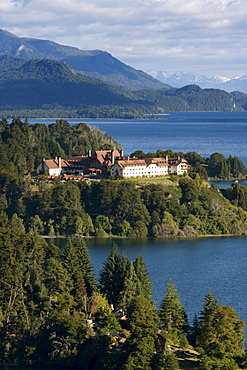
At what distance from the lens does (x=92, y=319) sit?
1447 inches

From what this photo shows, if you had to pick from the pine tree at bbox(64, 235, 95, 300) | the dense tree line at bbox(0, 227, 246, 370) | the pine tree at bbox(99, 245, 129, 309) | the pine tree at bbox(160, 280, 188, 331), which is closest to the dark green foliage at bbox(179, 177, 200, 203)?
the pine tree at bbox(99, 245, 129, 309)

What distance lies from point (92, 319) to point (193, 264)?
61.8ft

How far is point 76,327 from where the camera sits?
3453 centimetres

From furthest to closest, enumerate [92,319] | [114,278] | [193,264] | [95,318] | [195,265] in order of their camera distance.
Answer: [193,264] → [195,265] → [114,278] → [95,318] → [92,319]

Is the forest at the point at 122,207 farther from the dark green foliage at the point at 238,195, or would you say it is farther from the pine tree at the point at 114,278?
the pine tree at the point at 114,278

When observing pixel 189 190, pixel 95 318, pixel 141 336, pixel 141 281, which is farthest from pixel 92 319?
pixel 189 190

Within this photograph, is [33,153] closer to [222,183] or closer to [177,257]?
[222,183]

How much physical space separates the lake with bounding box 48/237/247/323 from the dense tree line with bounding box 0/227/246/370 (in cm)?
377

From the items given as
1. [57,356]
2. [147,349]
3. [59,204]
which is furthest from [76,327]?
[59,204]

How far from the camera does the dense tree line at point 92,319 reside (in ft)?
107

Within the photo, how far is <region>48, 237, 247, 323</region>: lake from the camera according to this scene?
44188 mm

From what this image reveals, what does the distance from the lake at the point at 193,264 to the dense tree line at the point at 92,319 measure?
148 inches

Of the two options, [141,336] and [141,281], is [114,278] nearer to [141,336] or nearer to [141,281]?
[141,281]

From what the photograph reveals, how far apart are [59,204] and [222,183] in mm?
31434
